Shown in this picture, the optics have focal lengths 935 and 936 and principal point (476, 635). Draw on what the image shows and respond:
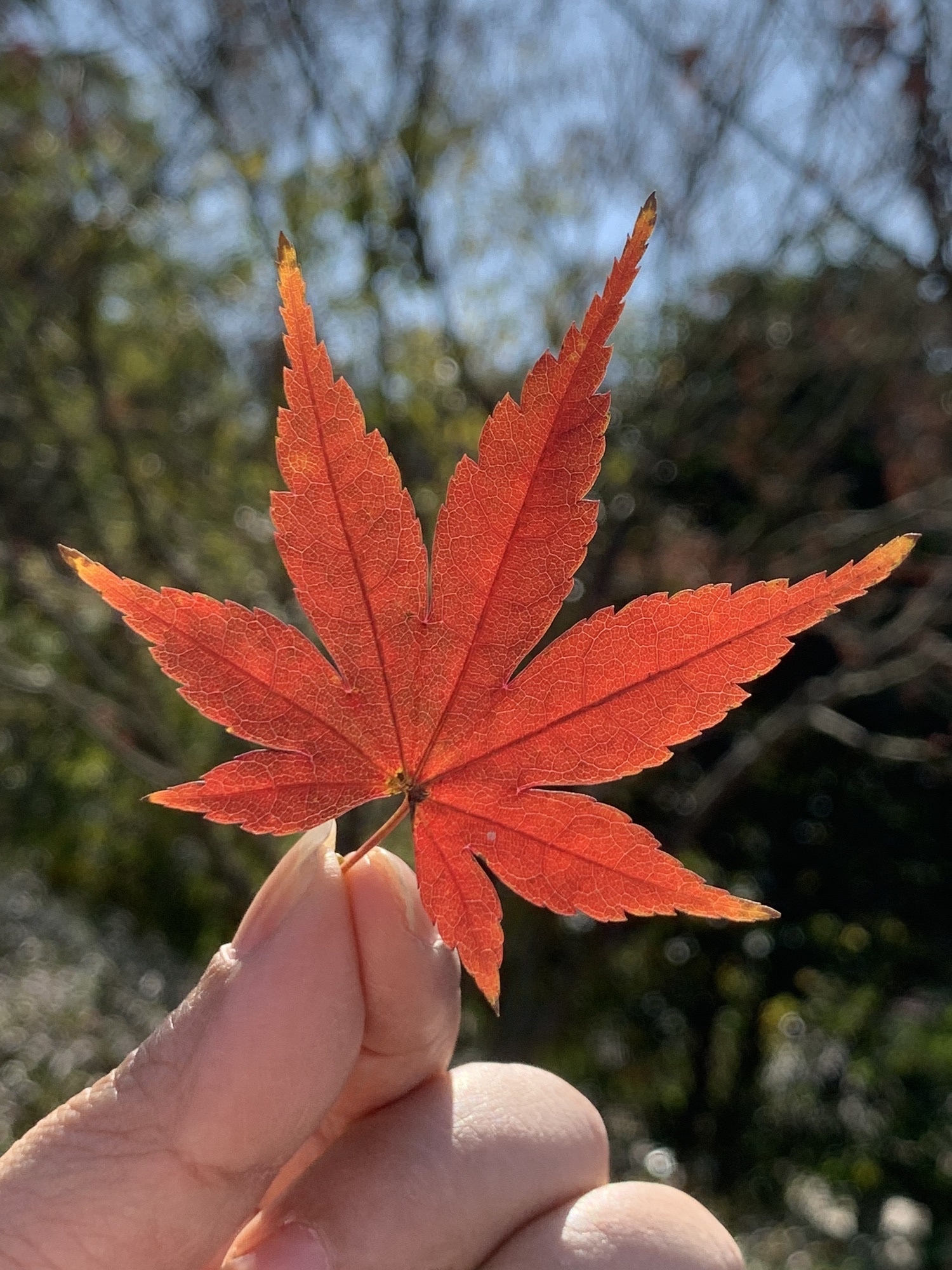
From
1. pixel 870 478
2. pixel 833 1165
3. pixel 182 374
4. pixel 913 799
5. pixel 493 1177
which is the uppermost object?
pixel 870 478

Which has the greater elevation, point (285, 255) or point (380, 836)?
point (285, 255)

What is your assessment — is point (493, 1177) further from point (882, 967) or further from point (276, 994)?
point (882, 967)

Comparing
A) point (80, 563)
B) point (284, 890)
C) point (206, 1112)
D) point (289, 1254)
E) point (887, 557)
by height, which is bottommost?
point (289, 1254)

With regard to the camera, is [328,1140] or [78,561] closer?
[78,561]

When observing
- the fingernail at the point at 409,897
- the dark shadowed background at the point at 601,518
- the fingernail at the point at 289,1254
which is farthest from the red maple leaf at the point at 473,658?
the dark shadowed background at the point at 601,518

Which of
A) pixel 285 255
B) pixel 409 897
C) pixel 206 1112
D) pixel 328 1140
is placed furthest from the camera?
pixel 328 1140

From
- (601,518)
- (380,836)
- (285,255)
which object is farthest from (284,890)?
(601,518)

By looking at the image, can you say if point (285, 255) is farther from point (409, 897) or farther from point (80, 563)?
point (409, 897)

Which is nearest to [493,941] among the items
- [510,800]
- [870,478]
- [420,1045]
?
[510,800]
